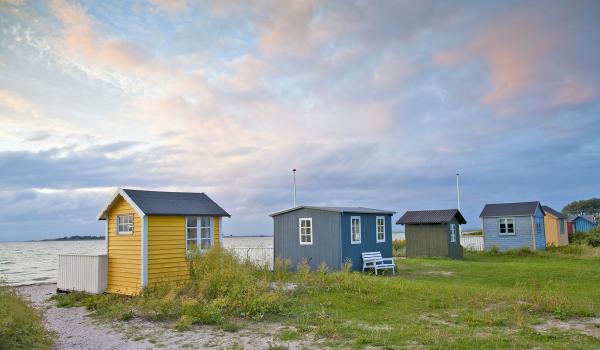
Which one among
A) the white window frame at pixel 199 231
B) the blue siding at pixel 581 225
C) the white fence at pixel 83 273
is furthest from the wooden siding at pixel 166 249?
the blue siding at pixel 581 225

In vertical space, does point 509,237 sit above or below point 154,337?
above

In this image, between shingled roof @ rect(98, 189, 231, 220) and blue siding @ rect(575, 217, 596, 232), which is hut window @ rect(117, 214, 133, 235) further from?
blue siding @ rect(575, 217, 596, 232)

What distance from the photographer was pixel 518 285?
53.6 feet

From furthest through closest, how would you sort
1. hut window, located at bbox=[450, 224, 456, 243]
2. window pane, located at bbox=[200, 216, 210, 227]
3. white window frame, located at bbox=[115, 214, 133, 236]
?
1. hut window, located at bbox=[450, 224, 456, 243]
2. window pane, located at bbox=[200, 216, 210, 227]
3. white window frame, located at bbox=[115, 214, 133, 236]

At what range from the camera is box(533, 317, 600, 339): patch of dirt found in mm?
9070

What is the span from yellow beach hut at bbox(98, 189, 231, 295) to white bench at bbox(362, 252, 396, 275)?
303 inches

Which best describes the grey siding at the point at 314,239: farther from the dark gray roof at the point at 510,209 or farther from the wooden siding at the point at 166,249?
the dark gray roof at the point at 510,209

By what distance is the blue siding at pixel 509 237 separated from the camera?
107 feet

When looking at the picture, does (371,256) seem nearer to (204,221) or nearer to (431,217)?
(204,221)

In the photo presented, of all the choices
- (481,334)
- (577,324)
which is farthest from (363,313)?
(577,324)

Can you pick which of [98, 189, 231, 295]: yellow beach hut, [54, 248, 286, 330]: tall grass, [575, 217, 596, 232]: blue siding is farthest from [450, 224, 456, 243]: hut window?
[575, 217, 596, 232]: blue siding

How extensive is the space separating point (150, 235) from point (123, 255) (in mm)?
1422

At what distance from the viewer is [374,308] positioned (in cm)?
1198

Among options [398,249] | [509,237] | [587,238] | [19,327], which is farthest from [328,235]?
[587,238]
